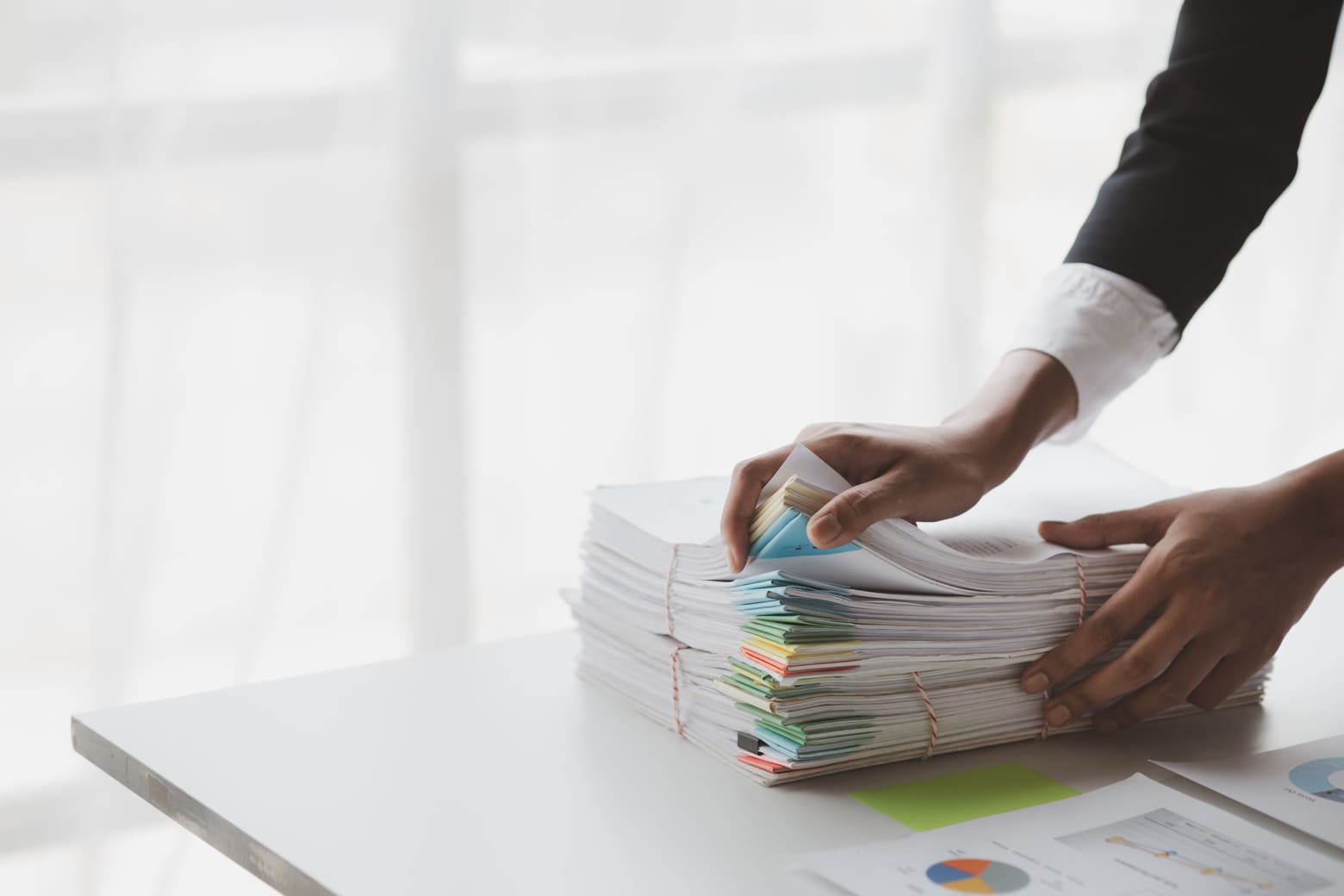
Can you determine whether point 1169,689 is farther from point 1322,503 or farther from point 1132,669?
point 1322,503

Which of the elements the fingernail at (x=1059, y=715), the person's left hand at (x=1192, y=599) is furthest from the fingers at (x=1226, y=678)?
the fingernail at (x=1059, y=715)

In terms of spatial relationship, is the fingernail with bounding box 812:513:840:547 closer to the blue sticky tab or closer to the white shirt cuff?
the blue sticky tab

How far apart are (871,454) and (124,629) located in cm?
119

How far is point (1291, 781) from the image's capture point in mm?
895

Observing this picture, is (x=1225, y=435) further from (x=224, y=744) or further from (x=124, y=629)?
(x=224, y=744)

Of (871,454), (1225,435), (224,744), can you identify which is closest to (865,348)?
(1225,435)

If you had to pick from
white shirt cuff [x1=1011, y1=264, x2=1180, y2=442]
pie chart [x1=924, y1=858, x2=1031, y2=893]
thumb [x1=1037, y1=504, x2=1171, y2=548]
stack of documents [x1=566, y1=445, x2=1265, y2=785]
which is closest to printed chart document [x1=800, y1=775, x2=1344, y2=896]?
pie chart [x1=924, y1=858, x2=1031, y2=893]

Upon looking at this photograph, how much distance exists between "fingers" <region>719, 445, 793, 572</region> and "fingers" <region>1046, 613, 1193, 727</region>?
249mm

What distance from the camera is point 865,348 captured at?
2445 mm

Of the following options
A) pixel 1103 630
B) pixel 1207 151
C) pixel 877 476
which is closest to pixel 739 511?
pixel 877 476

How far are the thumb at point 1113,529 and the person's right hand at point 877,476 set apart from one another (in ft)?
0.23

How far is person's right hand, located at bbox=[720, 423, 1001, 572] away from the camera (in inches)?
34.1

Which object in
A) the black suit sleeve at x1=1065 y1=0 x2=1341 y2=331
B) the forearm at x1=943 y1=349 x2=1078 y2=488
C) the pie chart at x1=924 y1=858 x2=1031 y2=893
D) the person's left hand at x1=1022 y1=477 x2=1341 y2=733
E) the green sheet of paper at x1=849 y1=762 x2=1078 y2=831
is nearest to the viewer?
the pie chart at x1=924 y1=858 x2=1031 y2=893

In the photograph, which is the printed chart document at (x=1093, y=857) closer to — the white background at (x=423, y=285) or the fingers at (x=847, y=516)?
the fingers at (x=847, y=516)
